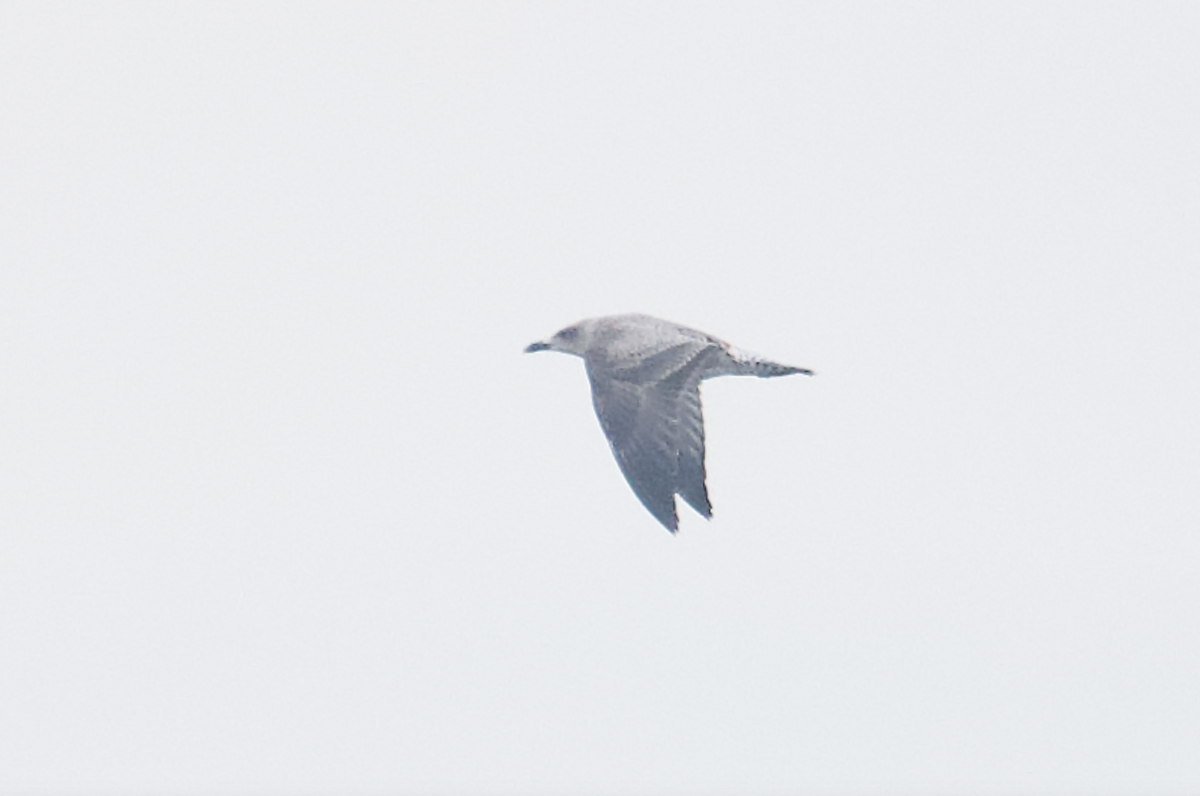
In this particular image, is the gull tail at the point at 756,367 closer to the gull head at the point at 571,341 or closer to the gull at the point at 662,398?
the gull at the point at 662,398

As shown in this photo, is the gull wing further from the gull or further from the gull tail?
the gull tail

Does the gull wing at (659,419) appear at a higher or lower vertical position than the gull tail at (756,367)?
lower

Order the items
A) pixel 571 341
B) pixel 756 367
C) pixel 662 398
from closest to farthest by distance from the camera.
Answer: pixel 756 367, pixel 662 398, pixel 571 341

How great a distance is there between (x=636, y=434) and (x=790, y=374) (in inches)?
77.4

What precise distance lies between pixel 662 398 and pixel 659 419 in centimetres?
28

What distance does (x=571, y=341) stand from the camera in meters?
23.6

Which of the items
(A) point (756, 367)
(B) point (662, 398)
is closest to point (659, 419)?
(B) point (662, 398)

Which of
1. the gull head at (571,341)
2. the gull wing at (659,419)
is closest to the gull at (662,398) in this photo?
the gull wing at (659,419)

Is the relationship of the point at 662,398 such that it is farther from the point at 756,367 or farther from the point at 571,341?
the point at 571,341

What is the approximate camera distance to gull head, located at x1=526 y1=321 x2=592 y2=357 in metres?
23.2

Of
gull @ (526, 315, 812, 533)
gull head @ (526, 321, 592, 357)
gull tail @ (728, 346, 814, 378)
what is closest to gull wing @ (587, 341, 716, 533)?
gull @ (526, 315, 812, 533)

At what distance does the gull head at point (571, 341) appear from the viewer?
23.2m

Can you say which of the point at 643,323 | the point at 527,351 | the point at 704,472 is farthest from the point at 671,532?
the point at 527,351

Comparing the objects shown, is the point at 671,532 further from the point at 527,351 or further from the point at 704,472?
the point at 527,351
